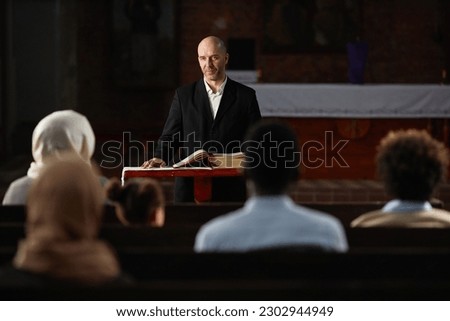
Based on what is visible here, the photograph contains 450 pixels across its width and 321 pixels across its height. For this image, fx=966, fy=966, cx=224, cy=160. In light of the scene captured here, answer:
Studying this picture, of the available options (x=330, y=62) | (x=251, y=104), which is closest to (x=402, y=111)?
(x=330, y=62)

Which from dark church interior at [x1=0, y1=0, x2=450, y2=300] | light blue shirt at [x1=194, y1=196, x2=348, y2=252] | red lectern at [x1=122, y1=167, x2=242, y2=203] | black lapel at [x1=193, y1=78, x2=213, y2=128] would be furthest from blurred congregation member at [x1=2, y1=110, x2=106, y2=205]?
black lapel at [x1=193, y1=78, x2=213, y2=128]

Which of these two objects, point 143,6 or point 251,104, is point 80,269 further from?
point 143,6

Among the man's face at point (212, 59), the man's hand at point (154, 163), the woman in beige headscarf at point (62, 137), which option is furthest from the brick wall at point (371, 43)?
the woman in beige headscarf at point (62, 137)

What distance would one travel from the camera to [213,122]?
563cm

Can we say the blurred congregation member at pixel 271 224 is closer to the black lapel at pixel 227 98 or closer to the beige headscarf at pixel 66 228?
the beige headscarf at pixel 66 228

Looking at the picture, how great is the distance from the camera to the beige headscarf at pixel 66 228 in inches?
96.3

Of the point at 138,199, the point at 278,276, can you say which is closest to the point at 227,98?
the point at 138,199

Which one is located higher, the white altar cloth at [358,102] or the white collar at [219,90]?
the white collar at [219,90]

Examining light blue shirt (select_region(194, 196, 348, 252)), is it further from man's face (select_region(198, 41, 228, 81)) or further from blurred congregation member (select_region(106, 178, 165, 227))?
man's face (select_region(198, 41, 228, 81))

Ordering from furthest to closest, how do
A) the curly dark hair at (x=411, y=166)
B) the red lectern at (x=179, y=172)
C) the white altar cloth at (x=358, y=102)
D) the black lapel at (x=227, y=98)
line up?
1. the white altar cloth at (x=358, y=102)
2. the black lapel at (x=227, y=98)
3. the red lectern at (x=179, y=172)
4. the curly dark hair at (x=411, y=166)

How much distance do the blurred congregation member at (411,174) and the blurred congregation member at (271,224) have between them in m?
0.56

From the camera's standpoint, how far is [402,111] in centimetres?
959

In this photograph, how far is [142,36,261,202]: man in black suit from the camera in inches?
221

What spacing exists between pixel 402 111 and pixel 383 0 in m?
3.65
